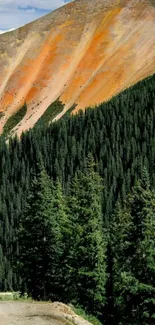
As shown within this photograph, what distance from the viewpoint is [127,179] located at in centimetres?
18100

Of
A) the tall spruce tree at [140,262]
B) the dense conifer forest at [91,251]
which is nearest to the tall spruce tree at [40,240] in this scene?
the dense conifer forest at [91,251]

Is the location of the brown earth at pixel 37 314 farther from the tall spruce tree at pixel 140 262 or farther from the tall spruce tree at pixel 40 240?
the tall spruce tree at pixel 40 240

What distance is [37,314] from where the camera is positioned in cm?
4062

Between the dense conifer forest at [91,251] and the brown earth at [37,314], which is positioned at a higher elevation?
the dense conifer forest at [91,251]

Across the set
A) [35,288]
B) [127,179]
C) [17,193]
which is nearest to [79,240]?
[35,288]

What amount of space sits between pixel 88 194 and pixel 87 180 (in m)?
1.59

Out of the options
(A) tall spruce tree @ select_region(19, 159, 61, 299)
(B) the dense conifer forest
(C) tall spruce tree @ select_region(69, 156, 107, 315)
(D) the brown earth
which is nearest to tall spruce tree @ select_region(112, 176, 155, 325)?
(B) the dense conifer forest

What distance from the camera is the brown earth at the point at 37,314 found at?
126ft

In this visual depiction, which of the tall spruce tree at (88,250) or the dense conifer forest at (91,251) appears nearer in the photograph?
the dense conifer forest at (91,251)

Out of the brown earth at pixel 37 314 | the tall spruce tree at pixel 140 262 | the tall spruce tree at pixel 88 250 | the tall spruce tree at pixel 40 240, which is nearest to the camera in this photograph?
the brown earth at pixel 37 314

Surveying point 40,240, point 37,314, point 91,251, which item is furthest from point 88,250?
point 37,314

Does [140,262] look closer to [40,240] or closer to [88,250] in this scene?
[88,250]

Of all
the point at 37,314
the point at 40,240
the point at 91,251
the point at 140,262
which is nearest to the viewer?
the point at 37,314

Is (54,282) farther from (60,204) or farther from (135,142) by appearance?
(135,142)
